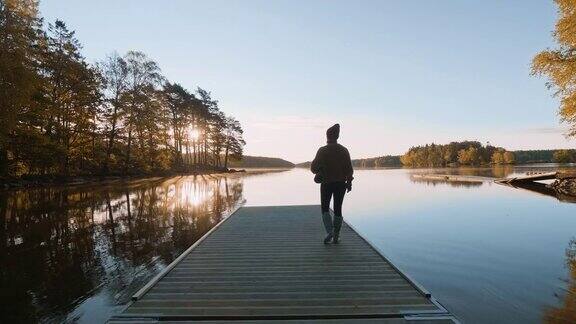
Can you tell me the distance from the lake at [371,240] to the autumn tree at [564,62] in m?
8.48

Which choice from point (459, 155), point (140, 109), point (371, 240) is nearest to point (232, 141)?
point (140, 109)

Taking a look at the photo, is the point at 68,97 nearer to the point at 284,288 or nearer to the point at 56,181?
the point at 56,181

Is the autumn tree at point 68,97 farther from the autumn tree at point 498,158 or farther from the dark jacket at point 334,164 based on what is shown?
the autumn tree at point 498,158

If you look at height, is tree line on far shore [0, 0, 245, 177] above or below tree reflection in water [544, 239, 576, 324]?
above

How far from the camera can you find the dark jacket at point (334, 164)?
8.05 m

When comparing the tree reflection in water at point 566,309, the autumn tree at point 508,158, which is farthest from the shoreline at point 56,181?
the autumn tree at point 508,158

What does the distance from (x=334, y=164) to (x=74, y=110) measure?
3816cm

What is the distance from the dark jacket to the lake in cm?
229

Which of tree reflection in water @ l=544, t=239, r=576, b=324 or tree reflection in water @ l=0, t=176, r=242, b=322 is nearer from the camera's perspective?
tree reflection in water @ l=544, t=239, r=576, b=324

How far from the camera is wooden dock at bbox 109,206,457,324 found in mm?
4574

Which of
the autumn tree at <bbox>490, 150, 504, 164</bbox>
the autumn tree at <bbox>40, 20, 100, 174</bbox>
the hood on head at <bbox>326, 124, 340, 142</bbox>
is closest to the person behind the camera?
the hood on head at <bbox>326, 124, 340, 142</bbox>

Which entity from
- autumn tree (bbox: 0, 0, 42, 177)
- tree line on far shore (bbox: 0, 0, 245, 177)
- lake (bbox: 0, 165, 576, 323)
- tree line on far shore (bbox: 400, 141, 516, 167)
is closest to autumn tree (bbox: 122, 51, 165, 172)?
tree line on far shore (bbox: 0, 0, 245, 177)

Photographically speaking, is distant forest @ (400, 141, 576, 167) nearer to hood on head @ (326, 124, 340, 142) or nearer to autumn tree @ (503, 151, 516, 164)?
autumn tree @ (503, 151, 516, 164)

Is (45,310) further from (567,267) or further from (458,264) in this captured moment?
(567,267)
